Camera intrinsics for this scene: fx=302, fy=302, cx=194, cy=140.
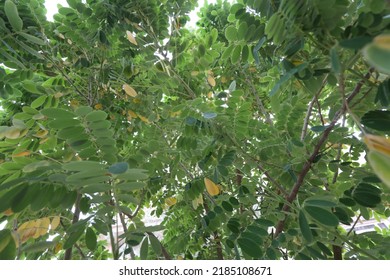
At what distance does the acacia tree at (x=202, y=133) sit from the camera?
0.52 meters

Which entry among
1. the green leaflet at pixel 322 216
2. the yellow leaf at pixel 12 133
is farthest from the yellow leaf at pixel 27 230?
the green leaflet at pixel 322 216

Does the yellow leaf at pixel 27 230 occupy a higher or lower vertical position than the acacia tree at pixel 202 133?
lower

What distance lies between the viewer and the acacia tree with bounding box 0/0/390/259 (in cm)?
52

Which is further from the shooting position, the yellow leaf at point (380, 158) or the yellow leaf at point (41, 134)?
the yellow leaf at point (41, 134)

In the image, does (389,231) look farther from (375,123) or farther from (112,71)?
(112,71)

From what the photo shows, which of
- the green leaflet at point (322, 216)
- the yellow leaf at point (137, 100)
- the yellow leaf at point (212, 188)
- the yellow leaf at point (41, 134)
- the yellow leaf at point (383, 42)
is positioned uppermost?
the yellow leaf at point (137, 100)

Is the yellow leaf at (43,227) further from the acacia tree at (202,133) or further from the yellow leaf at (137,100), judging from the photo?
the yellow leaf at (137,100)

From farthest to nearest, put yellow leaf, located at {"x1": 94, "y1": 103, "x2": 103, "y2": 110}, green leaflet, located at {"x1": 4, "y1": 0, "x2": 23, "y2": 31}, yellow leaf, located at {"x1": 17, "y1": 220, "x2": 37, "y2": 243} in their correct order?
yellow leaf, located at {"x1": 94, "y1": 103, "x2": 103, "y2": 110}
green leaflet, located at {"x1": 4, "y1": 0, "x2": 23, "y2": 31}
yellow leaf, located at {"x1": 17, "y1": 220, "x2": 37, "y2": 243}

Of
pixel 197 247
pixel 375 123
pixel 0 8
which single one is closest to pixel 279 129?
pixel 375 123

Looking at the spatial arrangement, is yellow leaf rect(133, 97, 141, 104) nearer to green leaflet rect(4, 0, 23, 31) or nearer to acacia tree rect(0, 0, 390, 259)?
acacia tree rect(0, 0, 390, 259)

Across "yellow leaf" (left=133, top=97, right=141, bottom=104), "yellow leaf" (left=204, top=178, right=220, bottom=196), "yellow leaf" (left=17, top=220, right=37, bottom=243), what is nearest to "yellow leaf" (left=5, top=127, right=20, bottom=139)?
"yellow leaf" (left=17, top=220, right=37, bottom=243)

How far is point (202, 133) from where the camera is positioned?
934 millimetres

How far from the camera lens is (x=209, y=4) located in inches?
71.9
